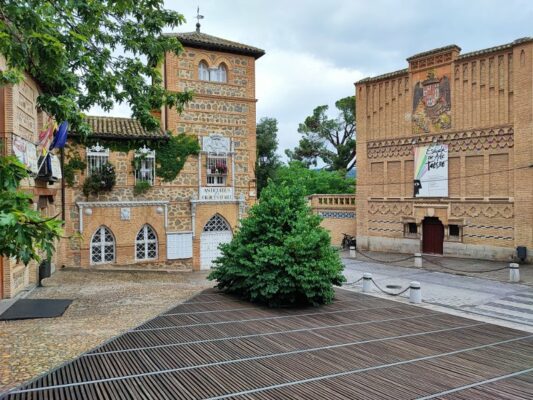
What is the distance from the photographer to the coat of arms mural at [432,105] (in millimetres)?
23438

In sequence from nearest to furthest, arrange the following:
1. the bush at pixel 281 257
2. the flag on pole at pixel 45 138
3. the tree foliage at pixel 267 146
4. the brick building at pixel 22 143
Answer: the bush at pixel 281 257 < the brick building at pixel 22 143 < the flag on pole at pixel 45 138 < the tree foliage at pixel 267 146

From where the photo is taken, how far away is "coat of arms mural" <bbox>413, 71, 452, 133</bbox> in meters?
23.4

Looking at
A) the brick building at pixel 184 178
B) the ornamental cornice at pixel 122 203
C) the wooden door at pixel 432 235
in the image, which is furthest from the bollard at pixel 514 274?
the ornamental cornice at pixel 122 203

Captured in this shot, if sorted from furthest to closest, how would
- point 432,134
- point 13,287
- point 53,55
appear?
1. point 432,134
2. point 13,287
3. point 53,55

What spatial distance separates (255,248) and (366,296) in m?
4.04

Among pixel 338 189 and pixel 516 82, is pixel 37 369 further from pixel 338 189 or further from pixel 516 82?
pixel 338 189

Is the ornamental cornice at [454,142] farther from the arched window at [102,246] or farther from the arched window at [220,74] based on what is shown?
the arched window at [102,246]

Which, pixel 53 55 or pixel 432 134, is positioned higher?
pixel 432 134

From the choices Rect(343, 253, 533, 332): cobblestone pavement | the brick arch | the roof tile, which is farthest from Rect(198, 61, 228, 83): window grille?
Rect(343, 253, 533, 332): cobblestone pavement

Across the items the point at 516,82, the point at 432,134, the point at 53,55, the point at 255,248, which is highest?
the point at 516,82

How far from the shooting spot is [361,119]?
27.4 meters

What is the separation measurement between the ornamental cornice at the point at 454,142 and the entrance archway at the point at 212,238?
11.1 m

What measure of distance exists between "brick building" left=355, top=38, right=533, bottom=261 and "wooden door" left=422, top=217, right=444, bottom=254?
55 mm

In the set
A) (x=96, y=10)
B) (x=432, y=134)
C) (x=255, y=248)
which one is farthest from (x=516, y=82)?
(x=96, y=10)
